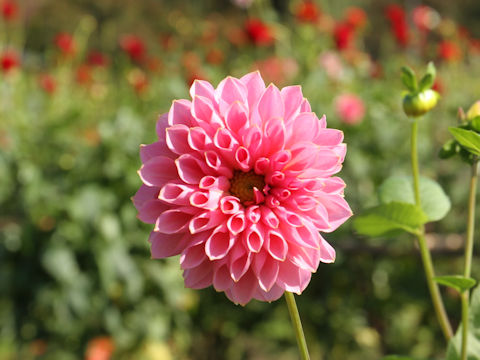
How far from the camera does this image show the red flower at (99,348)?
5.46 ft

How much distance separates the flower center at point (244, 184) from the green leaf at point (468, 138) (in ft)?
0.59

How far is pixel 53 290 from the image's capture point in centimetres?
162

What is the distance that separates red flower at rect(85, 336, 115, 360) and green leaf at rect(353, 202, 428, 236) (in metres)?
1.29

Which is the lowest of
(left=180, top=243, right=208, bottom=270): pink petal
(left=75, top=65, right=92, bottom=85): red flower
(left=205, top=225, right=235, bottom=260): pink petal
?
(left=180, top=243, right=208, bottom=270): pink petal

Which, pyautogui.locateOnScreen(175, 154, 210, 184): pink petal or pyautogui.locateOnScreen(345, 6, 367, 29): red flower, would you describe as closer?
pyautogui.locateOnScreen(175, 154, 210, 184): pink petal

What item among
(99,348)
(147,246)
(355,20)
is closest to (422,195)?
(147,246)

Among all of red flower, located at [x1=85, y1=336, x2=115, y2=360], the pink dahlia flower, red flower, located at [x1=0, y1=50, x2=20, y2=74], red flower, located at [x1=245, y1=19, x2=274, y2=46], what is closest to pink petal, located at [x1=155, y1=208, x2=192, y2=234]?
the pink dahlia flower

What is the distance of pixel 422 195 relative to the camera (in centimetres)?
65

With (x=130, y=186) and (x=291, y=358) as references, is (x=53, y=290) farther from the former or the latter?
(x=291, y=358)

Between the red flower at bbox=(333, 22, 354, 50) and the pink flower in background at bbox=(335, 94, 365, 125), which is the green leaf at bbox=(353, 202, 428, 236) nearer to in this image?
the pink flower in background at bbox=(335, 94, 365, 125)

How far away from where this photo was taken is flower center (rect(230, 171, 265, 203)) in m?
0.53

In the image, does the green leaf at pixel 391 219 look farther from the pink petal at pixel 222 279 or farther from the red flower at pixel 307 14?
the red flower at pixel 307 14

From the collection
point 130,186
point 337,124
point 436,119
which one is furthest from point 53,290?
point 436,119

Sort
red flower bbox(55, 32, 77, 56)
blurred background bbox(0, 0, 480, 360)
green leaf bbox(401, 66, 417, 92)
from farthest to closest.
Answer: red flower bbox(55, 32, 77, 56)
blurred background bbox(0, 0, 480, 360)
green leaf bbox(401, 66, 417, 92)
